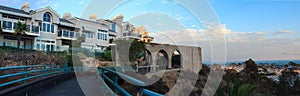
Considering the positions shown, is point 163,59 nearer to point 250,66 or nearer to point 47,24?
point 250,66

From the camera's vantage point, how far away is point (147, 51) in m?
24.8

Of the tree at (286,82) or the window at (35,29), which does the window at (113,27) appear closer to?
the window at (35,29)

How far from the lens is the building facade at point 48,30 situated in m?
20.1

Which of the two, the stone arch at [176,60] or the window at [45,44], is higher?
the window at [45,44]

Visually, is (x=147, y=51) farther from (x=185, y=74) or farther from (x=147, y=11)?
(x=147, y=11)

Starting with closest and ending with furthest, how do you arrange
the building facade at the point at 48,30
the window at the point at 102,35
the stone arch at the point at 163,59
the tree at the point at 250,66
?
the building facade at the point at 48,30, the tree at the point at 250,66, the stone arch at the point at 163,59, the window at the point at 102,35


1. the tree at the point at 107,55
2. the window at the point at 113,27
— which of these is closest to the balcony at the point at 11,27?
the tree at the point at 107,55

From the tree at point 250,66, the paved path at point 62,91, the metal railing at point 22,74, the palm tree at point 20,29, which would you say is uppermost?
the palm tree at point 20,29

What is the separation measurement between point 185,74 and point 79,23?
14.5 meters

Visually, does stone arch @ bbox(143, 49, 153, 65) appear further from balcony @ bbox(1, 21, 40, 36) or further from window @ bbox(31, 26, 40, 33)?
balcony @ bbox(1, 21, 40, 36)

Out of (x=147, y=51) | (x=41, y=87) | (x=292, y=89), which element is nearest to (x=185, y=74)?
(x=147, y=51)

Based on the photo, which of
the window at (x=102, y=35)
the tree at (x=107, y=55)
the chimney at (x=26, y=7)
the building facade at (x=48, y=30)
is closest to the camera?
the building facade at (x=48, y=30)

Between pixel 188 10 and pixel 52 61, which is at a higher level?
pixel 188 10

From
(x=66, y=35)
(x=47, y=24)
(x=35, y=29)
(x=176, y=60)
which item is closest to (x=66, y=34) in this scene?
(x=66, y=35)
